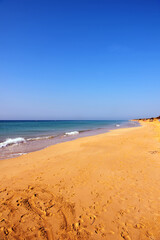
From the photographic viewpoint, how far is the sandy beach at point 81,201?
3387 mm

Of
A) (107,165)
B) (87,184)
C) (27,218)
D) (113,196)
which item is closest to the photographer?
(27,218)

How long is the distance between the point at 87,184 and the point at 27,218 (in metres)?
2.65

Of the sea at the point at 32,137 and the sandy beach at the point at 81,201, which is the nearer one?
the sandy beach at the point at 81,201

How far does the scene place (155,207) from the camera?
414cm

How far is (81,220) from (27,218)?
165 cm

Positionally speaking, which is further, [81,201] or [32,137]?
[32,137]

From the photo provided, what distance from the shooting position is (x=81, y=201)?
4555 mm

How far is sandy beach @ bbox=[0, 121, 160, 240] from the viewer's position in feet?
11.1

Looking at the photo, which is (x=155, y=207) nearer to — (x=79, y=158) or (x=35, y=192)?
(x=35, y=192)

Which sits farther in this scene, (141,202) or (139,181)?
(139,181)

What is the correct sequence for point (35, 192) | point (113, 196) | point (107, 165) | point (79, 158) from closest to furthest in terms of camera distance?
1. point (113, 196)
2. point (35, 192)
3. point (107, 165)
4. point (79, 158)

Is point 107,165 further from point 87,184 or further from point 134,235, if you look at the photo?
point 134,235

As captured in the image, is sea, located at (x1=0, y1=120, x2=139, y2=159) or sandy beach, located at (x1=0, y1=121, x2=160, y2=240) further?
sea, located at (x1=0, y1=120, x2=139, y2=159)

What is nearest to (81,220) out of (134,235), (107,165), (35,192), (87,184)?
(134,235)
